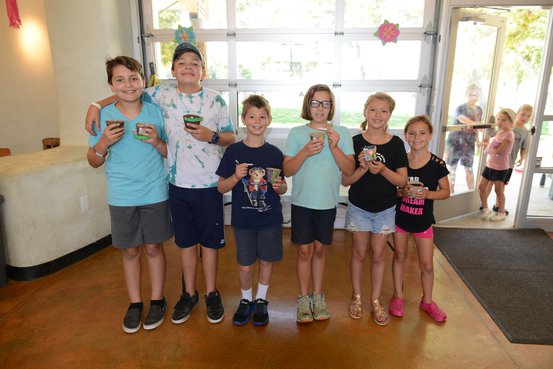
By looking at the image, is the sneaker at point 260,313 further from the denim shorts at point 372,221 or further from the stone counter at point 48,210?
the stone counter at point 48,210

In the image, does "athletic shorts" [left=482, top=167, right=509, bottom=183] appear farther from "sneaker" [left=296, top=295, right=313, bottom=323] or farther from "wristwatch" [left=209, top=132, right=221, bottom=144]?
"wristwatch" [left=209, top=132, right=221, bottom=144]

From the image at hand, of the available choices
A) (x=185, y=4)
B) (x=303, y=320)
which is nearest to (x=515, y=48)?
(x=185, y=4)

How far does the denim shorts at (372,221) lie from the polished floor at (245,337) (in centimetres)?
64

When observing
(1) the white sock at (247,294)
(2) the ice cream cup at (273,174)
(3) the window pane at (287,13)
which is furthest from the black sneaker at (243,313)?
(3) the window pane at (287,13)

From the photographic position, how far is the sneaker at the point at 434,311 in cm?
243

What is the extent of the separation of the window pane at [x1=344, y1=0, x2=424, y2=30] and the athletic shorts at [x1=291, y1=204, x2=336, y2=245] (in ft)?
8.31

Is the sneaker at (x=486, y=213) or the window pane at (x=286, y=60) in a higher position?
the window pane at (x=286, y=60)

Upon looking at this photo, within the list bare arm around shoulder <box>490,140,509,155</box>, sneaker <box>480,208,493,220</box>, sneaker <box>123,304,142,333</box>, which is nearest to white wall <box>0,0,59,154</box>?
sneaker <box>123,304,142,333</box>

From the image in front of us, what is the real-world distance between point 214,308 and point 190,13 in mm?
3170

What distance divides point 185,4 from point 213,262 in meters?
2.98

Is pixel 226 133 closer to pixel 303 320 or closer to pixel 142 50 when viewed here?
pixel 303 320

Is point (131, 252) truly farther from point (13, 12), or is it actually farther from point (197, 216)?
point (13, 12)

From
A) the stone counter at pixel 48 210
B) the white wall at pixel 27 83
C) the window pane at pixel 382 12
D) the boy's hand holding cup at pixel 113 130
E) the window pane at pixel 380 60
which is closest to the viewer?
the boy's hand holding cup at pixel 113 130

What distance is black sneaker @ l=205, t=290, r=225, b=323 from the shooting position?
2.37m
